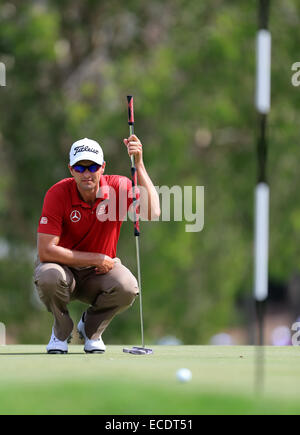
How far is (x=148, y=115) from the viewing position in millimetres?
21922

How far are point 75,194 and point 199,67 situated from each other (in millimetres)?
15675

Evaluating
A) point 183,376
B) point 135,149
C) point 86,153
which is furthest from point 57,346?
point 183,376

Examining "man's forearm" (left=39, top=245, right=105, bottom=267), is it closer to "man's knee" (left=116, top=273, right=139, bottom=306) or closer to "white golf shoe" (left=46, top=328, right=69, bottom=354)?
"man's knee" (left=116, top=273, right=139, bottom=306)

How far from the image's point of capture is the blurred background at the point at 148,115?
2186 cm

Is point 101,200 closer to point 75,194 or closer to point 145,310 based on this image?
point 75,194

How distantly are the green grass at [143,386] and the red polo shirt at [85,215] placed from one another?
90cm

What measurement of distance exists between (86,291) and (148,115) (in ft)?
46.7

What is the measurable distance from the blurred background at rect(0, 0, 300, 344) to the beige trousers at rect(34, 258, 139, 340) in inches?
521

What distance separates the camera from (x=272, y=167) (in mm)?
23828

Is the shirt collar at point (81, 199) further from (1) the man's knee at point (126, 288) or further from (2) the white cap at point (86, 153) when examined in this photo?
(1) the man's knee at point (126, 288)

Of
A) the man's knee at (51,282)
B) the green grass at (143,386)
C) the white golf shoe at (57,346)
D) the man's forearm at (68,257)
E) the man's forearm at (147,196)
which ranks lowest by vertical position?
the green grass at (143,386)

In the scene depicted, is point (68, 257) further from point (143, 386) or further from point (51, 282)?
point (143, 386)

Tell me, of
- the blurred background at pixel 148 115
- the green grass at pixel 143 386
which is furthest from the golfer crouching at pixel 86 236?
the blurred background at pixel 148 115
